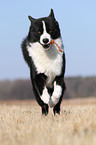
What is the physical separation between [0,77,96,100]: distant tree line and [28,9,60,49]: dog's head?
11.7 m

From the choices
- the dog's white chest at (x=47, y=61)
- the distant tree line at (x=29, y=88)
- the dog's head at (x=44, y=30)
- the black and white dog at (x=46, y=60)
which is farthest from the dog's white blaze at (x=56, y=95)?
the distant tree line at (x=29, y=88)

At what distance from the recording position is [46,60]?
480 cm

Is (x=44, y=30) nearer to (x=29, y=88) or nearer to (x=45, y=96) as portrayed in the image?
(x=45, y=96)

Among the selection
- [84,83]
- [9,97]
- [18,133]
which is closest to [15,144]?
[18,133]

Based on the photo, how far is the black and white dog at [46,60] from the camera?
4.67 metres

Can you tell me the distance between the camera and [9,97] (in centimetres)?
1681

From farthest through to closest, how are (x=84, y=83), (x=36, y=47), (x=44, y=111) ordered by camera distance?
(x=84, y=83), (x=44, y=111), (x=36, y=47)

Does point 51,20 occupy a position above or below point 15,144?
above

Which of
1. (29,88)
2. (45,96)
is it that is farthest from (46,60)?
(29,88)

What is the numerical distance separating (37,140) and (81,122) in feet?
2.40

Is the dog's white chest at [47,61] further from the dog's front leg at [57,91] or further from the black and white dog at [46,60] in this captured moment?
the dog's front leg at [57,91]

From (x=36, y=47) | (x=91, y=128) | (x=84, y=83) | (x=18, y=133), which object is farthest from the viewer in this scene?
(x=84, y=83)

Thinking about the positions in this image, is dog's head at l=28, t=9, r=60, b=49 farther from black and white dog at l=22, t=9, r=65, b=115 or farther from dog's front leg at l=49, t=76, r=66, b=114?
dog's front leg at l=49, t=76, r=66, b=114

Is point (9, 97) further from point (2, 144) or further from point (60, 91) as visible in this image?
point (2, 144)
